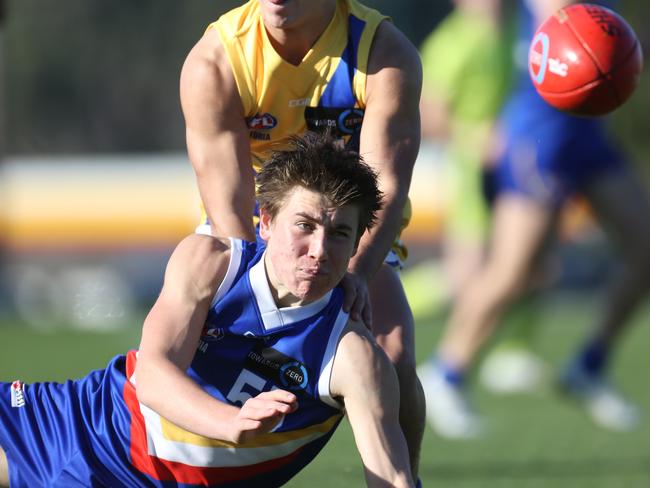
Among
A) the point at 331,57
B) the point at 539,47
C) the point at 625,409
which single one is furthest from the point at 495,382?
the point at 331,57

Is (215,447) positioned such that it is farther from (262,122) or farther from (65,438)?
(262,122)

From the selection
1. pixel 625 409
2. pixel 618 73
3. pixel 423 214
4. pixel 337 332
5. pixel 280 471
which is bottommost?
pixel 423 214

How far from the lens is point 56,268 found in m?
14.5

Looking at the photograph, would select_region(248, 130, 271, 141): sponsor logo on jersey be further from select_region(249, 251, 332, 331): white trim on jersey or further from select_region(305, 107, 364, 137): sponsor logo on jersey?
select_region(249, 251, 332, 331): white trim on jersey

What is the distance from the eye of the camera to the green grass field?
6.04 metres

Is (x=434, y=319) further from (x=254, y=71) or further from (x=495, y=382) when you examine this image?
(x=254, y=71)

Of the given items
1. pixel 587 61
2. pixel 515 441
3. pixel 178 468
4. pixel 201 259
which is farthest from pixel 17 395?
pixel 515 441

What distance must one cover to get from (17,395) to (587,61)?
233 centimetres

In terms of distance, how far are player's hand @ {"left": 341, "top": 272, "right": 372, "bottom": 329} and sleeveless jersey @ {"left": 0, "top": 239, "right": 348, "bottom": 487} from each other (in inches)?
1.7

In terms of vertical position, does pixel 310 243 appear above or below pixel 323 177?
below

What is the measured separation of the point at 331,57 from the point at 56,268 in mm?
10576

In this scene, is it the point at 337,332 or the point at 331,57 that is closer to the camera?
the point at 337,332

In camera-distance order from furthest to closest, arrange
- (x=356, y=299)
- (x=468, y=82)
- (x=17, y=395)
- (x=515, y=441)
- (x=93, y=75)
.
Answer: (x=93, y=75), (x=468, y=82), (x=515, y=441), (x=17, y=395), (x=356, y=299)

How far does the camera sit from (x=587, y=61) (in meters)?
4.80
